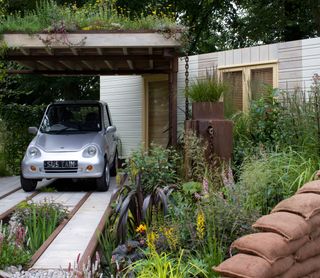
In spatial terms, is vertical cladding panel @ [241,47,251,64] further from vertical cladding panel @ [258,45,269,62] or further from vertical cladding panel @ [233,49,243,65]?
vertical cladding panel @ [258,45,269,62]

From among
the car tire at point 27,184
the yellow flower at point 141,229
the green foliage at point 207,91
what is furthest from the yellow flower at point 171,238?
the car tire at point 27,184

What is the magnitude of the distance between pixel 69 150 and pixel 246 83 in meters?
3.51

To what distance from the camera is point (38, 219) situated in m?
5.66

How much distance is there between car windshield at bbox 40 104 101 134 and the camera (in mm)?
9742

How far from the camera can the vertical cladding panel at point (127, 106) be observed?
14.3m

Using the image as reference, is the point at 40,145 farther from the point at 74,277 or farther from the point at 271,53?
the point at 74,277

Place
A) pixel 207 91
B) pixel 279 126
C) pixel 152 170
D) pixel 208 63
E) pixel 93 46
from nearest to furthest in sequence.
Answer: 1. pixel 152 170
2. pixel 279 126
3. pixel 207 91
4. pixel 93 46
5. pixel 208 63

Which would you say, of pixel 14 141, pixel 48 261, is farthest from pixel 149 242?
pixel 14 141

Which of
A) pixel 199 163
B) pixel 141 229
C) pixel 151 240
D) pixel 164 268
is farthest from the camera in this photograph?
pixel 199 163

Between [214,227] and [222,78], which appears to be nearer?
[214,227]

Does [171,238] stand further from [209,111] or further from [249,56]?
[249,56]

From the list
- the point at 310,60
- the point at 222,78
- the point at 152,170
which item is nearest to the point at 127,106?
the point at 222,78

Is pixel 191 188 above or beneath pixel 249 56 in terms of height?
beneath

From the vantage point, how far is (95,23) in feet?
28.2
